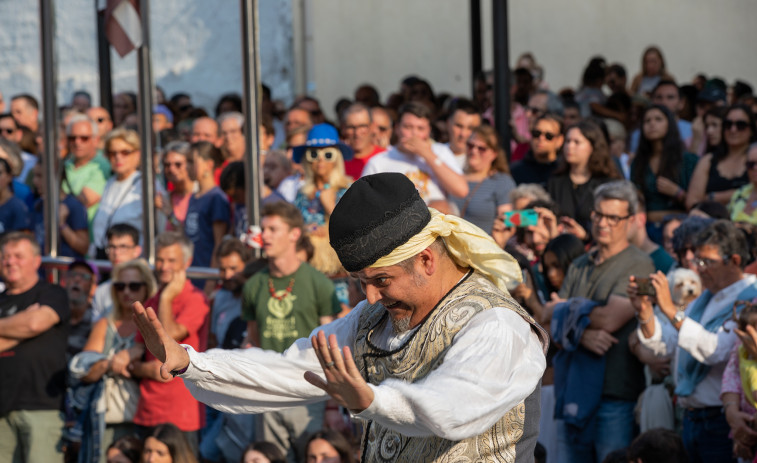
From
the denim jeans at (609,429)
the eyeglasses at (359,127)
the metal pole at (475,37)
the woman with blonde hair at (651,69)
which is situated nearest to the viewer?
the denim jeans at (609,429)

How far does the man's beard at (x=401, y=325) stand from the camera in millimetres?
3287

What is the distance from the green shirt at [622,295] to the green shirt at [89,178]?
4.30 m

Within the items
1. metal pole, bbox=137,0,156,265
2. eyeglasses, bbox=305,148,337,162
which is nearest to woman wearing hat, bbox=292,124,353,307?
eyeglasses, bbox=305,148,337,162

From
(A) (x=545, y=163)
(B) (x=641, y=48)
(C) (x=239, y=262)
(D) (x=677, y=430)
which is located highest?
(B) (x=641, y=48)

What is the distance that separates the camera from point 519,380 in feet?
9.65

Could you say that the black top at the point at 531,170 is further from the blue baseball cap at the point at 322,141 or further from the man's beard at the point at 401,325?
Result: the man's beard at the point at 401,325

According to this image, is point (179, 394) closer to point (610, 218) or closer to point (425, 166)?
point (425, 166)

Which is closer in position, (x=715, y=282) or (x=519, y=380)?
(x=519, y=380)

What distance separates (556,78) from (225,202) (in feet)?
26.1

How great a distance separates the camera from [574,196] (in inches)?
280

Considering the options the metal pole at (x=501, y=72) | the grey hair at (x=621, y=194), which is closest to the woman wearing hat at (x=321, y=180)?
the metal pole at (x=501, y=72)

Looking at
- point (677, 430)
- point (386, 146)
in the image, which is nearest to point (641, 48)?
point (386, 146)

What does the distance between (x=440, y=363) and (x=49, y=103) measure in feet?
21.4

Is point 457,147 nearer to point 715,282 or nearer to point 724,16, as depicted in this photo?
point 715,282
